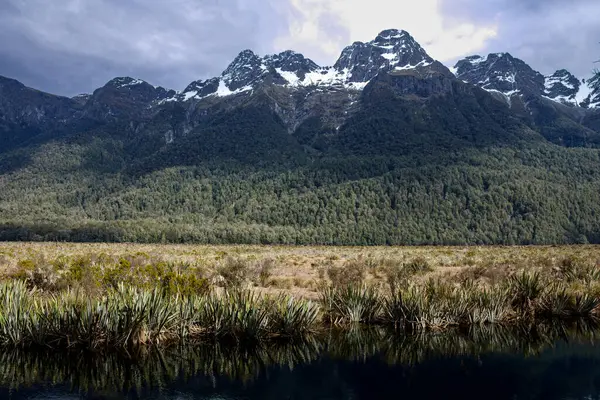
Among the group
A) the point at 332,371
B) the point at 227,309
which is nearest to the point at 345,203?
the point at 227,309

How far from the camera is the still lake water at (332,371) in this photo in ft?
35.3

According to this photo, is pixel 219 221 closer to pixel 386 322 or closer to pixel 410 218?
pixel 410 218

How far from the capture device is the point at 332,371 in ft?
39.9

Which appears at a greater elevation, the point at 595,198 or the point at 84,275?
the point at 595,198

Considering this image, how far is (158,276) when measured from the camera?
20.7 meters

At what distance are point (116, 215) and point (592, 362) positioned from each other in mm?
169280

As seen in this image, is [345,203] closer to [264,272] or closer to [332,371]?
[264,272]

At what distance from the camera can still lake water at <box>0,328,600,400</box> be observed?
35.3 ft

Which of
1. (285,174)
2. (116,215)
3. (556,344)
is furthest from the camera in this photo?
(285,174)

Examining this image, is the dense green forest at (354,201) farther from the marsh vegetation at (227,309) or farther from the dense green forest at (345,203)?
the marsh vegetation at (227,309)

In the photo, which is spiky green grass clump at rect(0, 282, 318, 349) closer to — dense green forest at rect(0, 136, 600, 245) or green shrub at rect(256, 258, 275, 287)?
green shrub at rect(256, 258, 275, 287)

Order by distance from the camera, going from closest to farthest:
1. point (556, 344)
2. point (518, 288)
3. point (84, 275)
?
1. point (556, 344)
2. point (518, 288)
3. point (84, 275)

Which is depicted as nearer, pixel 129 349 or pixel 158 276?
pixel 129 349

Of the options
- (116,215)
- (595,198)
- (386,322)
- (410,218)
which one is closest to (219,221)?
(116,215)
